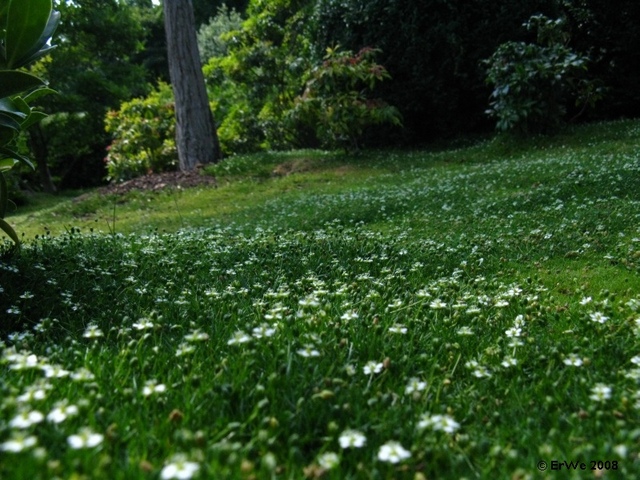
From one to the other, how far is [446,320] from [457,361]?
44 centimetres

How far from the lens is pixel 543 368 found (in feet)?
6.79

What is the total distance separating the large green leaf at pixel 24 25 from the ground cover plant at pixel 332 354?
1271 mm

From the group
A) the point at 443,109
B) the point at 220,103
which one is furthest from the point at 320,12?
the point at 220,103

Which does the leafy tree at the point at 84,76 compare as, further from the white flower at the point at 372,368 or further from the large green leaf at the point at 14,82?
the white flower at the point at 372,368

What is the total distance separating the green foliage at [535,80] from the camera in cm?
1016

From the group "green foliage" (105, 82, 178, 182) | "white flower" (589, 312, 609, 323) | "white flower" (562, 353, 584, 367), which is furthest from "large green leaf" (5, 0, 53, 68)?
"green foliage" (105, 82, 178, 182)

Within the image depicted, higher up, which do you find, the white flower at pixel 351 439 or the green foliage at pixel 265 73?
the green foliage at pixel 265 73

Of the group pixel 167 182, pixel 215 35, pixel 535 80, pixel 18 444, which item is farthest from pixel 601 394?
pixel 215 35

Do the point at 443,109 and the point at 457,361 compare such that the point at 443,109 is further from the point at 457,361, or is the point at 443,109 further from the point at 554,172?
the point at 457,361

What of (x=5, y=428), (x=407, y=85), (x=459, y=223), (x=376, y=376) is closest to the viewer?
(x=5, y=428)

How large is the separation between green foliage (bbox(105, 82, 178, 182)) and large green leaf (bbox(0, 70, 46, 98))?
43.5 ft

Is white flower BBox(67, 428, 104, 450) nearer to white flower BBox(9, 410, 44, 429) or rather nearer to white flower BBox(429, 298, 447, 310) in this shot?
white flower BBox(9, 410, 44, 429)

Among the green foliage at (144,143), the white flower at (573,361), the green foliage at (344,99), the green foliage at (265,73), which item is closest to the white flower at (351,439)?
the white flower at (573,361)

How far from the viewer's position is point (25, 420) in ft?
4.26
